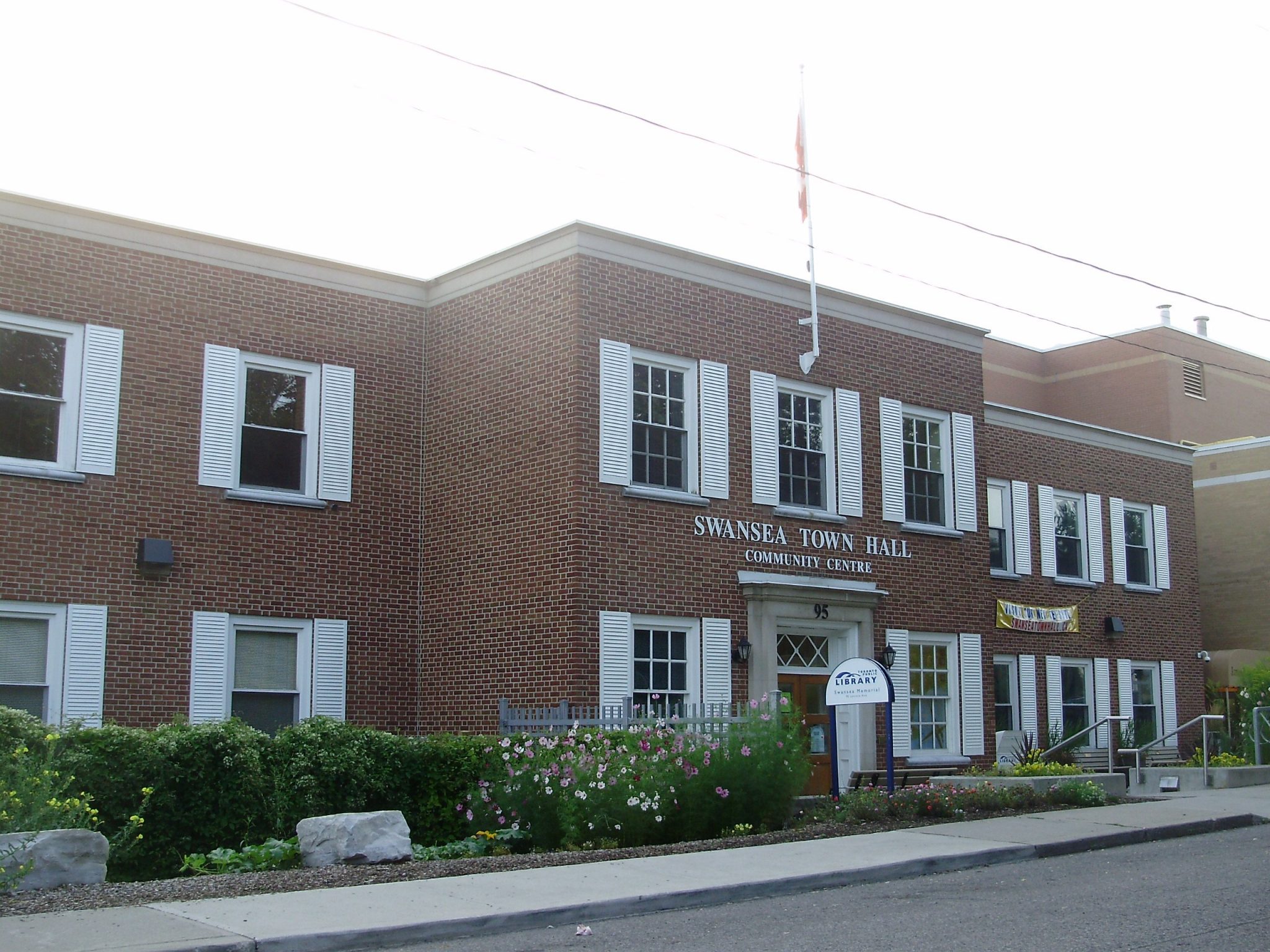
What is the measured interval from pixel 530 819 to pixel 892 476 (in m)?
9.11

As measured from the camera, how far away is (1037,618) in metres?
25.5

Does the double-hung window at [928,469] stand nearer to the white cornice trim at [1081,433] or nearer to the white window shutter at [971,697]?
the white window shutter at [971,697]

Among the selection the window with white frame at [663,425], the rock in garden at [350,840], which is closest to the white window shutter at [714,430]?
the window with white frame at [663,425]

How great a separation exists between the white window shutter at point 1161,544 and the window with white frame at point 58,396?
20.1 metres

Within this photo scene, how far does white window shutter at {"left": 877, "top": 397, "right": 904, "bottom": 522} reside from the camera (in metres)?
21.1

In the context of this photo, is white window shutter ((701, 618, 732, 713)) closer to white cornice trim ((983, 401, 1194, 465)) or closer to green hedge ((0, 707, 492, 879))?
green hedge ((0, 707, 492, 879))

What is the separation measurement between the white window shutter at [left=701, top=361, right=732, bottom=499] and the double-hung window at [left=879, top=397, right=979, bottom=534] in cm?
313

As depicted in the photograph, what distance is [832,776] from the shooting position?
16.4m

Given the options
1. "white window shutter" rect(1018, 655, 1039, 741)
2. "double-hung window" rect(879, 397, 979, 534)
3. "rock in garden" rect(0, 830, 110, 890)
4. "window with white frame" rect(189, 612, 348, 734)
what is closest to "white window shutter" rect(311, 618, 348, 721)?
"window with white frame" rect(189, 612, 348, 734)

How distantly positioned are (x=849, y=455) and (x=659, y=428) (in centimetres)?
337

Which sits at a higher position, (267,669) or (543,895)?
(267,669)

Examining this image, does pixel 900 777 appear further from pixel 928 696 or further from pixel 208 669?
pixel 208 669

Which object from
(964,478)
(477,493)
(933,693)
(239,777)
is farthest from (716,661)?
(239,777)

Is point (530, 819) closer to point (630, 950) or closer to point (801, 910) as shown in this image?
point (801, 910)
